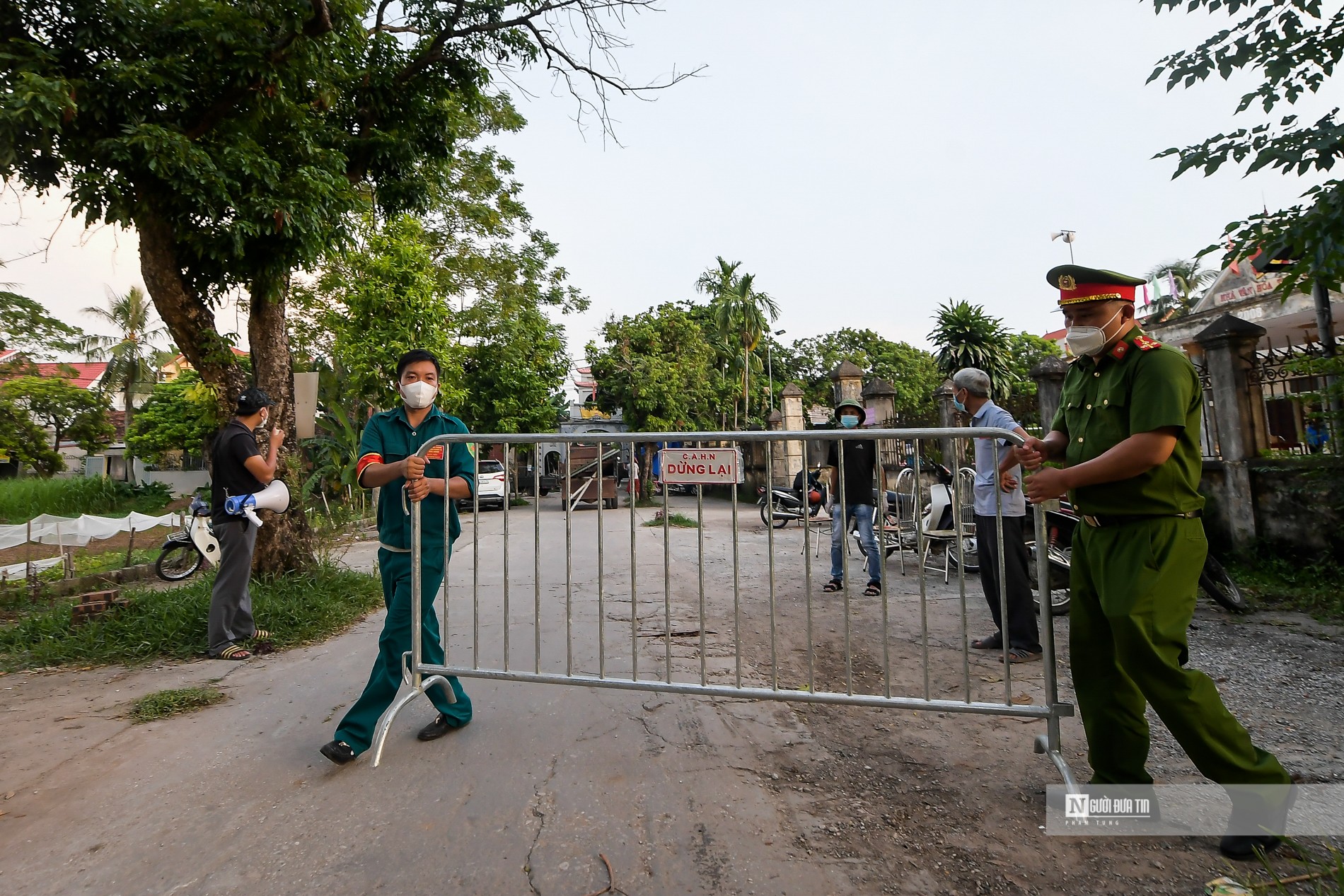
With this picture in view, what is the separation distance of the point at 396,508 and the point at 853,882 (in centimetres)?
239

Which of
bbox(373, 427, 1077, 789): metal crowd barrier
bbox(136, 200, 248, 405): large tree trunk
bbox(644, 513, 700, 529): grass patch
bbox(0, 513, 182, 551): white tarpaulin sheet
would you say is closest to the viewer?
bbox(373, 427, 1077, 789): metal crowd barrier

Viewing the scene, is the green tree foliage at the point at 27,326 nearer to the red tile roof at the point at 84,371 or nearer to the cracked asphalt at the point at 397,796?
the cracked asphalt at the point at 397,796

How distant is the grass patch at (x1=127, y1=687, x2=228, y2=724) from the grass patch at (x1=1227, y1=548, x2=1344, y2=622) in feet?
23.6

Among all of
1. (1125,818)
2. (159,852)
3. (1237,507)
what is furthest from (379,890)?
(1237,507)

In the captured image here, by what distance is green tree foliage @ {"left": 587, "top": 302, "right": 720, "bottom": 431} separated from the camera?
23544 mm

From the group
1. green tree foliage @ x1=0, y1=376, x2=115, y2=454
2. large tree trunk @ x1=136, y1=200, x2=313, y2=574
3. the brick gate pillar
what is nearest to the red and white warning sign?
large tree trunk @ x1=136, y1=200, x2=313, y2=574

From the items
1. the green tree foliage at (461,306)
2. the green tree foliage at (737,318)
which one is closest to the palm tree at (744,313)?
the green tree foliage at (737,318)

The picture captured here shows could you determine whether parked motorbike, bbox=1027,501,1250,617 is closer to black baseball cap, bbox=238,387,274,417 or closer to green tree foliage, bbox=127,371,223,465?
black baseball cap, bbox=238,387,274,417

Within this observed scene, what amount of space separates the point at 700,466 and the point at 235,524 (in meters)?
3.38

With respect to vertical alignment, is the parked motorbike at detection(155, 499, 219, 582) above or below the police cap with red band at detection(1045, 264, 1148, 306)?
below

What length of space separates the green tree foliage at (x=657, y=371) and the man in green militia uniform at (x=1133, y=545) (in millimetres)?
20081

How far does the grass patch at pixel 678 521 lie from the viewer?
402cm

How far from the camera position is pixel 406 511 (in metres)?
3.15

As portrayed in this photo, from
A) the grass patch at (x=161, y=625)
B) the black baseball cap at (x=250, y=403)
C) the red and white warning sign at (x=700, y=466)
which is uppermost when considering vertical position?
the black baseball cap at (x=250, y=403)
